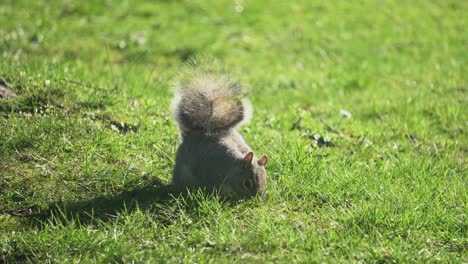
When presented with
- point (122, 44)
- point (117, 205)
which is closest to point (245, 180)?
point (117, 205)

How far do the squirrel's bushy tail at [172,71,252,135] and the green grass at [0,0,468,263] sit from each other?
20.7 inches

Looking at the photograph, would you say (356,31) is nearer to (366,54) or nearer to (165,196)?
(366,54)

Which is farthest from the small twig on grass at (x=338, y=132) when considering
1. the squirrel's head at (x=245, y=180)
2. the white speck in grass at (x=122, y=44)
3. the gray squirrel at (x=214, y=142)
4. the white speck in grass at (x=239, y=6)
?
the white speck in grass at (x=239, y=6)

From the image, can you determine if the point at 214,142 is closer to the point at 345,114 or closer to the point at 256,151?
the point at 256,151

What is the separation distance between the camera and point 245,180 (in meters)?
4.23

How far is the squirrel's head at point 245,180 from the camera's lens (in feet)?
13.8

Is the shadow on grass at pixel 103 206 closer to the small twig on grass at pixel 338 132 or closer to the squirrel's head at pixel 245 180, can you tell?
the squirrel's head at pixel 245 180

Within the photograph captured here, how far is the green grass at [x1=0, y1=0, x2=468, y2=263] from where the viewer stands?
3805 millimetres

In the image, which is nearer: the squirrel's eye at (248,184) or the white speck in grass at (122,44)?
the squirrel's eye at (248,184)

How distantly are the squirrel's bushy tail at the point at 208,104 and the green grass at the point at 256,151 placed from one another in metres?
0.52

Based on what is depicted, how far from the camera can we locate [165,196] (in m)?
4.36

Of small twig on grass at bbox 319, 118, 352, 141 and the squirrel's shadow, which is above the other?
the squirrel's shadow

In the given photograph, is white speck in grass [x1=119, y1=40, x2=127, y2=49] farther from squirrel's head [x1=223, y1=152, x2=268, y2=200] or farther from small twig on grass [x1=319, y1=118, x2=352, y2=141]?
squirrel's head [x1=223, y1=152, x2=268, y2=200]

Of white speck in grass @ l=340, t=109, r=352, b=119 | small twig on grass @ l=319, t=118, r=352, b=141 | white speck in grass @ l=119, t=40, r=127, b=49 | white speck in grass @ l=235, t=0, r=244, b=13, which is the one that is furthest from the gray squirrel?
white speck in grass @ l=235, t=0, r=244, b=13
